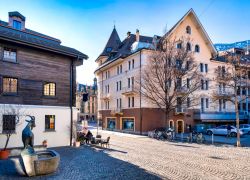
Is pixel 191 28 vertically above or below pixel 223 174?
above

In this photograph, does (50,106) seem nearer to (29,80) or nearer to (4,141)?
(29,80)

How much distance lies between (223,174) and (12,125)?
14.3 metres

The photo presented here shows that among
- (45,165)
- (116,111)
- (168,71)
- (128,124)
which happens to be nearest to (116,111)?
(116,111)

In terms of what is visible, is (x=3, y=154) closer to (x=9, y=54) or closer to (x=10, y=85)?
(x=10, y=85)

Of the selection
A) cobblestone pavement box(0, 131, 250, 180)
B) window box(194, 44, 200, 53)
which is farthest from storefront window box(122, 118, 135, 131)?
cobblestone pavement box(0, 131, 250, 180)

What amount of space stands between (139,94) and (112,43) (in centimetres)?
1896

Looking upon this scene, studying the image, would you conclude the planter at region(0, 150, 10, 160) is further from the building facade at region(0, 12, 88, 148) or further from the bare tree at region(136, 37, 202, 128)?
the bare tree at region(136, 37, 202, 128)

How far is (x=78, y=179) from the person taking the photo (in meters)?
10.6

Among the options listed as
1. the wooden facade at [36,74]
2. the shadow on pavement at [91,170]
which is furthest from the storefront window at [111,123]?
the shadow on pavement at [91,170]

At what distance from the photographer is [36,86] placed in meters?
19.4

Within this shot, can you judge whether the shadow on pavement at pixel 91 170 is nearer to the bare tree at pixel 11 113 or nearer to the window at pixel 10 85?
the bare tree at pixel 11 113

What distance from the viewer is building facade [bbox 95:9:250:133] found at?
35688 millimetres

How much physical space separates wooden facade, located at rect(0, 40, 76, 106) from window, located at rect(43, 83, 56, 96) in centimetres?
26

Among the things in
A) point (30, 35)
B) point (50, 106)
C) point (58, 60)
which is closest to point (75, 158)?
point (50, 106)
